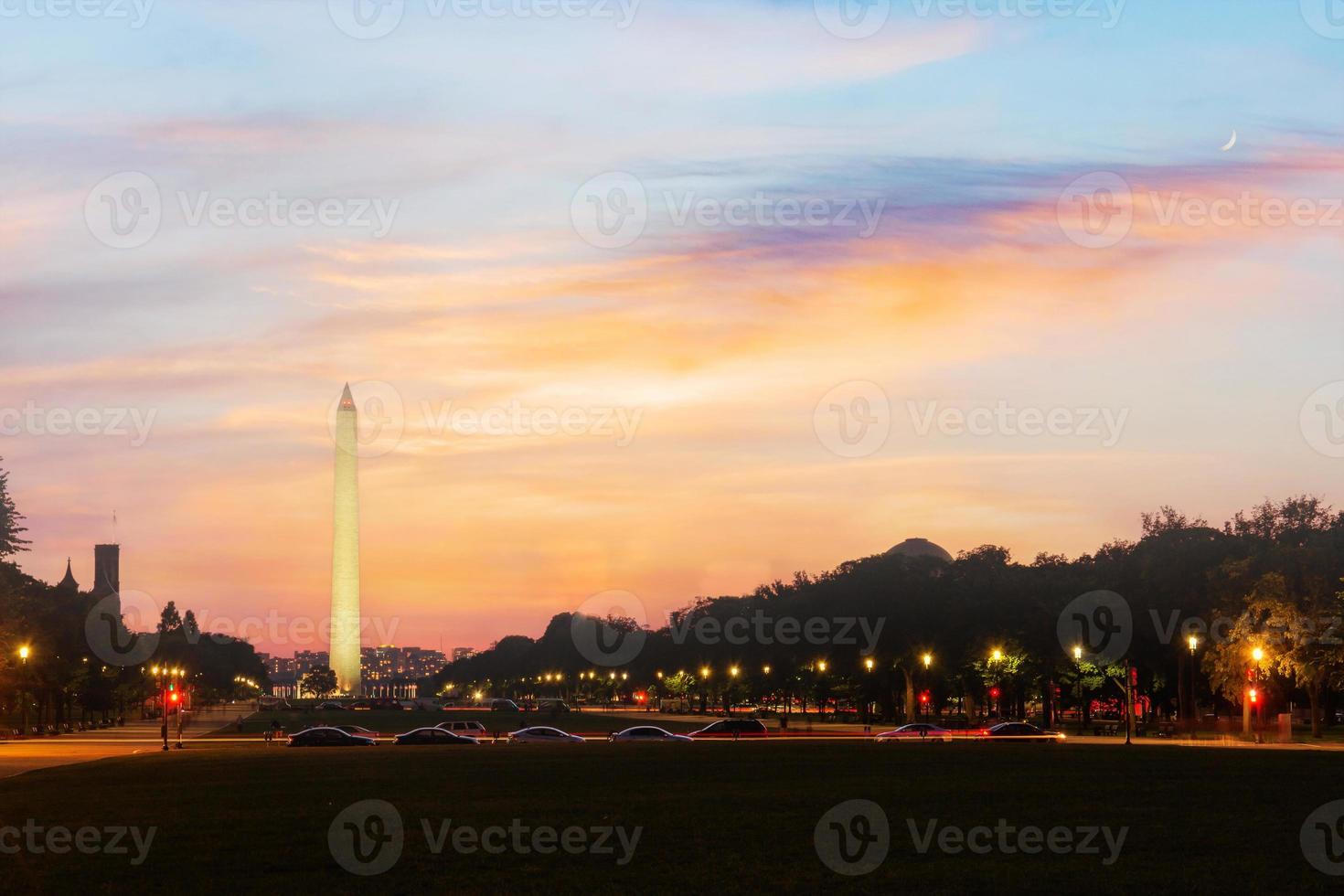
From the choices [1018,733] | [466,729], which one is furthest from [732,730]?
[1018,733]

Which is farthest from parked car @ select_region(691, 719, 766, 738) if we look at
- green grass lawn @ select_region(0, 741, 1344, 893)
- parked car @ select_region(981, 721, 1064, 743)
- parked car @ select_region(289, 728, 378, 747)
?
green grass lawn @ select_region(0, 741, 1344, 893)

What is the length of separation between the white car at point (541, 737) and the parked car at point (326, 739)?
25.8 ft

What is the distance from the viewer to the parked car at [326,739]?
3100 inches

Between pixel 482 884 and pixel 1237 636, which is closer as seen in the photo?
pixel 482 884

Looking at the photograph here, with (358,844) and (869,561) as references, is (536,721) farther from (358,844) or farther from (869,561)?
(358,844)

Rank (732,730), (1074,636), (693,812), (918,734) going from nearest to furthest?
(693,812), (918,734), (732,730), (1074,636)

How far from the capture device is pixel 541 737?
81.7 meters

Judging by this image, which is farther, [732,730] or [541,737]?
[732,730]

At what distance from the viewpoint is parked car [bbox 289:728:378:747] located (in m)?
78.8

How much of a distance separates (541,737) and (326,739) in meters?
11.8

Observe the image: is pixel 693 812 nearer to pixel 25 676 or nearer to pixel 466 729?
pixel 466 729

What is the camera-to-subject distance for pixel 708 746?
67.2 metres

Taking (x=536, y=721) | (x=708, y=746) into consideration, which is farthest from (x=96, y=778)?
(x=536, y=721)

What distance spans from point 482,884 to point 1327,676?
68.5 m
